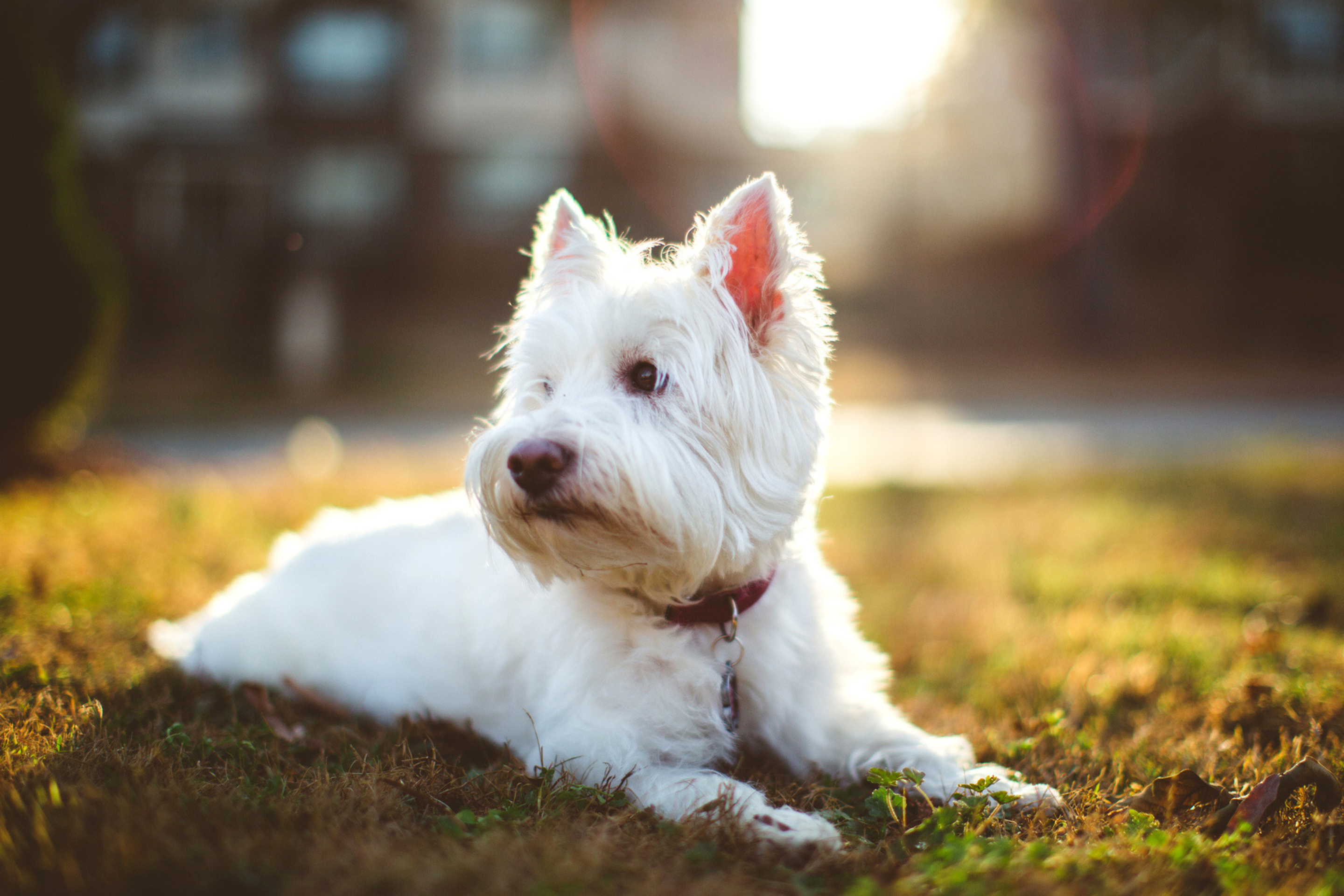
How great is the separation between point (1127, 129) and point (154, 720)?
27729mm

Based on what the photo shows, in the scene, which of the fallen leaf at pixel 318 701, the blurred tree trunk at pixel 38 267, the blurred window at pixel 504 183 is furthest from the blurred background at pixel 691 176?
the fallen leaf at pixel 318 701

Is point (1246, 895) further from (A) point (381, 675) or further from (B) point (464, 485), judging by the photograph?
(A) point (381, 675)

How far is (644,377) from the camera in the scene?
247 cm

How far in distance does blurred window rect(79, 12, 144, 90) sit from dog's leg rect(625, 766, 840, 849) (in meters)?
29.4

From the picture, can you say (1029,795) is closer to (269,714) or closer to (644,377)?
(644,377)

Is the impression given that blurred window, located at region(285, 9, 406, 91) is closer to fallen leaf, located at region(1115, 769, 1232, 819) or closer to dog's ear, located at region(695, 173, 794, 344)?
dog's ear, located at region(695, 173, 794, 344)

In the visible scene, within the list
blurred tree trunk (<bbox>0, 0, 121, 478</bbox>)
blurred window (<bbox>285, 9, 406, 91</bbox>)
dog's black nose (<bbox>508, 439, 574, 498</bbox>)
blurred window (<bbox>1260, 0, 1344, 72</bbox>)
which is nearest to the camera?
dog's black nose (<bbox>508, 439, 574, 498</bbox>)

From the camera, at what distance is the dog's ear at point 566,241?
270cm

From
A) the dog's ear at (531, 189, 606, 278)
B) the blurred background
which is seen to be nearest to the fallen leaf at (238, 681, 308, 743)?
the dog's ear at (531, 189, 606, 278)

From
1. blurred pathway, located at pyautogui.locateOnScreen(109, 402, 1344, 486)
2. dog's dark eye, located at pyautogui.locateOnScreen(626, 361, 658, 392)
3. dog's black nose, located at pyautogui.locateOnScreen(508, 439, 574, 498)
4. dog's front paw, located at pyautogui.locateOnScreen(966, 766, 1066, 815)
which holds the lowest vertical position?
blurred pathway, located at pyautogui.locateOnScreen(109, 402, 1344, 486)

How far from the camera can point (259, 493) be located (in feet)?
21.3

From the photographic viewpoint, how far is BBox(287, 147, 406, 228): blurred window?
78.8ft

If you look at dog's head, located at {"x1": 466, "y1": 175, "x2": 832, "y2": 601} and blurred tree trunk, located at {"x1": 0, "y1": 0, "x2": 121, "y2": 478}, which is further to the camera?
blurred tree trunk, located at {"x1": 0, "y1": 0, "x2": 121, "y2": 478}

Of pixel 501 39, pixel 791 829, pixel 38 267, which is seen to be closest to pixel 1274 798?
pixel 791 829
